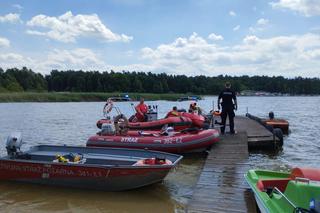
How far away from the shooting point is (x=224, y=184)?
793cm

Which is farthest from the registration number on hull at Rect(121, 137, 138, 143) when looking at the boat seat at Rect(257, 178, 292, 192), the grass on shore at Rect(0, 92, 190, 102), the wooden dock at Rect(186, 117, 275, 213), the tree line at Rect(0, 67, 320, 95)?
the tree line at Rect(0, 67, 320, 95)

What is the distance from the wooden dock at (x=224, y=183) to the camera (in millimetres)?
6715

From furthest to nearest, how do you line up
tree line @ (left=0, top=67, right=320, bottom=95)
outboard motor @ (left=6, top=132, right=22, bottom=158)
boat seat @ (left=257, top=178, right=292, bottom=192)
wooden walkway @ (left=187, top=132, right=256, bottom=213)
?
tree line @ (left=0, top=67, right=320, bottom=95), outboard motor @ (left=6, top=132, right=22, bottom=158), wooden walkway @ (left=187, top=132, right=256, bottom=213), boat seat @ (left=257, top=178, right=292, bottom=192)

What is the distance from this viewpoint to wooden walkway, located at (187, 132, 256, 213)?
671cm

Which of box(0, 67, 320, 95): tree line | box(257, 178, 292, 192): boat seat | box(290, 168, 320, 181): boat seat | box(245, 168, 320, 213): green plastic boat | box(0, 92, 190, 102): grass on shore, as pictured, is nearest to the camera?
box(245, 168, 320, 213): green plastic boat

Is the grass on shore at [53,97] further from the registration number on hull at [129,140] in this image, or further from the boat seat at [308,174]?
the boat seat at [308,174]

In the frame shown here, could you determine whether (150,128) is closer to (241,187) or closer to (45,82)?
(241,187)

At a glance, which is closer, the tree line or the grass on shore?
the grass on shore

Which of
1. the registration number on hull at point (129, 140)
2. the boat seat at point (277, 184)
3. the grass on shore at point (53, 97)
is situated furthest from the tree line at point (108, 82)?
the boat seat at point (277, 184)

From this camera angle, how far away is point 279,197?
5.44 m

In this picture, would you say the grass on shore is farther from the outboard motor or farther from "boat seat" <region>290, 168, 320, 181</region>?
"boat seat" <region>290, 168, 320, 181</region>

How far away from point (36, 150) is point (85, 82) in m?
97.1

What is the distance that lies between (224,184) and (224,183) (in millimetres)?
64

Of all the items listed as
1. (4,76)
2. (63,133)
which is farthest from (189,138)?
(4,76)
